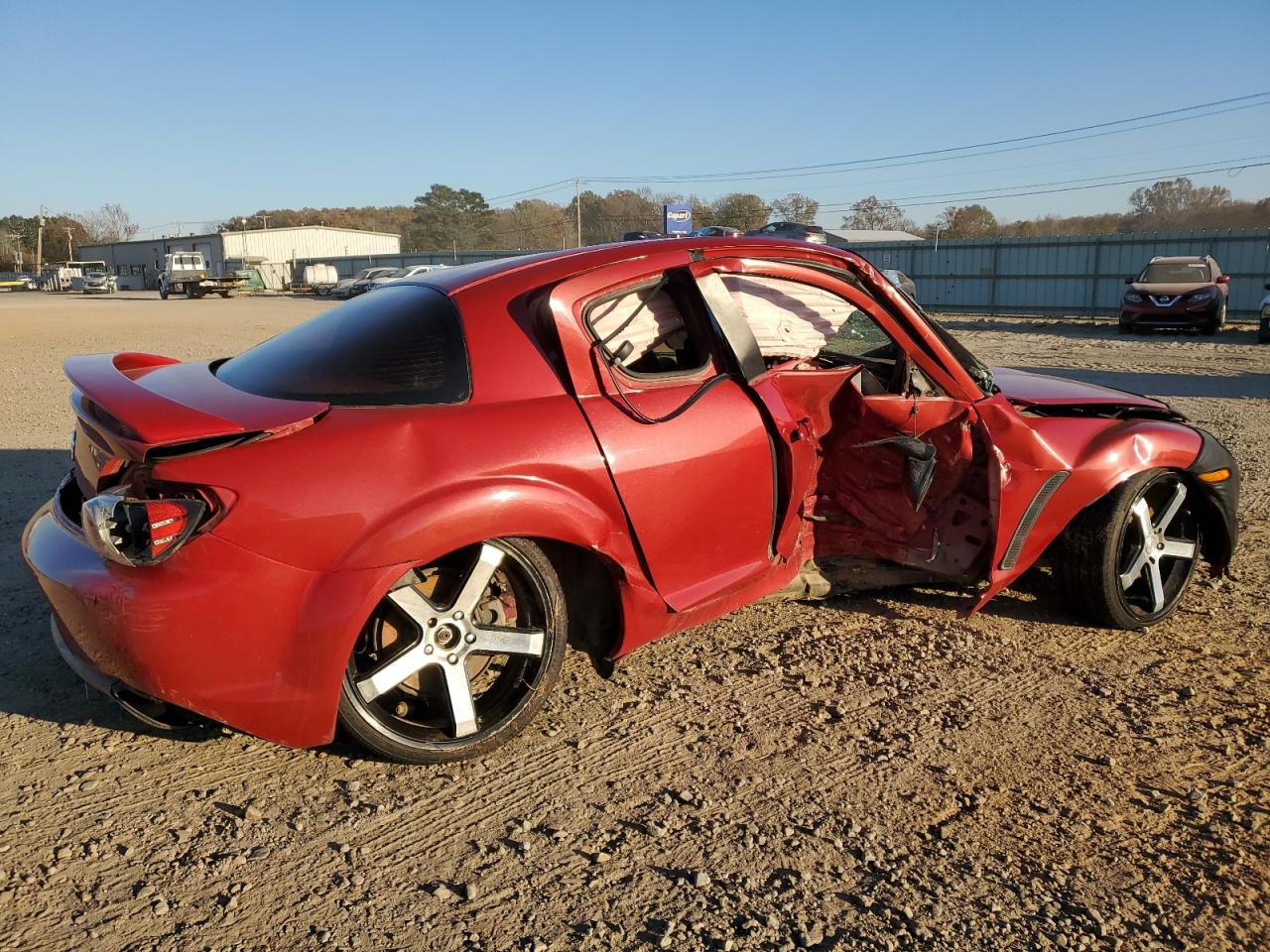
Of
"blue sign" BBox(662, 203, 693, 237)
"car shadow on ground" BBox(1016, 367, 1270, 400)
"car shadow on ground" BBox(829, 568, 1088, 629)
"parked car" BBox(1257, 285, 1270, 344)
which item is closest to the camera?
"car shadow on ground" BBox(829, 568, 1088, 629)

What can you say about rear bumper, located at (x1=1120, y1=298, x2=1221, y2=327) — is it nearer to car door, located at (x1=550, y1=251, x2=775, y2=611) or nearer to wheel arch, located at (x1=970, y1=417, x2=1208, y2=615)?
wheel arch, located at (x1=970, y1=417, x2=1208, y2=615)

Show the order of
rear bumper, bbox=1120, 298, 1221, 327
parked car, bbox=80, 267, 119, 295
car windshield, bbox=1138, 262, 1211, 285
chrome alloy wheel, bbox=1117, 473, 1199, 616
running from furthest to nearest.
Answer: parked car, bbox=80, 267, 119, 295, car windshield, bbox=1138, 262, 1211, 285, rear bumper, bbox=1120, 298, 1221, 327, chrome alloy wheel, bbox=1117, 473, 1199, 616

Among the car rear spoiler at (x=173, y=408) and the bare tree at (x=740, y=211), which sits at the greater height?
the bare tree at (x=740, y=211)

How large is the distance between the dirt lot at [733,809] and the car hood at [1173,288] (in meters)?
17.9

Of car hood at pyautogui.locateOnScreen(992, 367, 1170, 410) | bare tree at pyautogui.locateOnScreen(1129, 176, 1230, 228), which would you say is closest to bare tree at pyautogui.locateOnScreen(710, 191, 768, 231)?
bare tree at pyautogui.locateOnScreen(1129, 176, 1230, 228)

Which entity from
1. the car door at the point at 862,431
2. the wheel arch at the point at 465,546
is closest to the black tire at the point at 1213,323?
the car door at the point at 862,431

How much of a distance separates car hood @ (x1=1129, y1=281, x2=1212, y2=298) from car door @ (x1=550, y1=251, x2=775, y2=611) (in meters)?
19.4

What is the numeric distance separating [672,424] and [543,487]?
55 cm

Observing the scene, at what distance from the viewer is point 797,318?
383cm

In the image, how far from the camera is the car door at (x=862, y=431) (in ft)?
12.0

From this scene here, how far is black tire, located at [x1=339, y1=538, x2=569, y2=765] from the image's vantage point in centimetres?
289

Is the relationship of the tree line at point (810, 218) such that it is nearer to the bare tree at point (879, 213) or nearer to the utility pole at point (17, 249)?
the bare tree at point (879, 213)

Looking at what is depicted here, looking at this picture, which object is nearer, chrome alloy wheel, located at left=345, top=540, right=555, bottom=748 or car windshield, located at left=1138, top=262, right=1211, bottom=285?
chrome alloy wheel, located at left=345, top=540, right=555, bottom=748

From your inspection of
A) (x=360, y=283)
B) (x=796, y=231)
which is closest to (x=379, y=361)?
(x=796, y=231)
